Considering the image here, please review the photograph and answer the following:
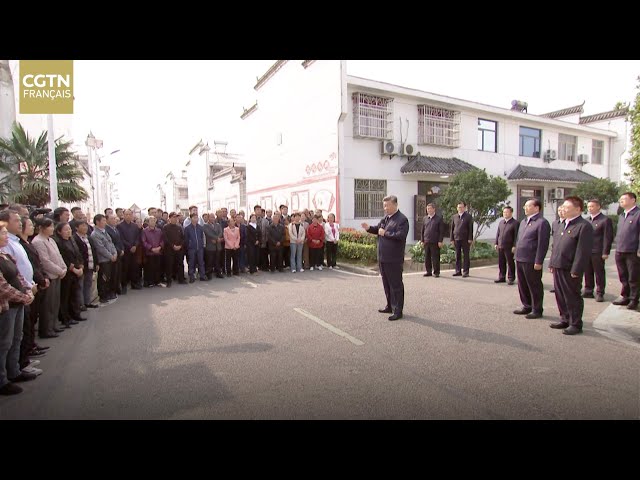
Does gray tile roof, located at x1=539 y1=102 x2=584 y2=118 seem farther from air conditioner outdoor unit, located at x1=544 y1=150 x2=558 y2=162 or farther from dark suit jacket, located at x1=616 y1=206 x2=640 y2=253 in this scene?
dark suit jacket, located at x1=616 y1=206 x2=640 y2=253

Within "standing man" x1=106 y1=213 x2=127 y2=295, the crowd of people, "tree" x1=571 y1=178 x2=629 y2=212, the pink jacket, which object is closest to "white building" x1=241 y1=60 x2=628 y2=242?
"tree" x1=571 y1=178 x2=629 y2=212

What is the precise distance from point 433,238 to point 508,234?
7.39ft

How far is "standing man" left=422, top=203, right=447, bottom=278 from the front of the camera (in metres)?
10.8

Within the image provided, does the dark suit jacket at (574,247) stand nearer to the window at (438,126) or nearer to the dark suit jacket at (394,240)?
the dark suit jacket at (394,240)

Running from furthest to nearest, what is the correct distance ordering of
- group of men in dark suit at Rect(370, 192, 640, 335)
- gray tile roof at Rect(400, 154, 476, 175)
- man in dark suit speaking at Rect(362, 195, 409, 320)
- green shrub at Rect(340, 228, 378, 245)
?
gray tile roof at Rect(400, 154, 476, 175)
green shrub at Rect(340, 228, 378, 245)
man in dark suit speaking at Rect(362, 195, 409, 320)
group of men in dark suit at Rect(370, 192, 640, 335)

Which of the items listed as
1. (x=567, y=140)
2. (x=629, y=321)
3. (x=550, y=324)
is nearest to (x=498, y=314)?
(x=550, y=324)

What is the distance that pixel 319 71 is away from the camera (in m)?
17.1

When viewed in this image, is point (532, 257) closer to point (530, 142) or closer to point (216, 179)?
point (530, 142)

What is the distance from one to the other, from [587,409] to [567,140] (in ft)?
88.0

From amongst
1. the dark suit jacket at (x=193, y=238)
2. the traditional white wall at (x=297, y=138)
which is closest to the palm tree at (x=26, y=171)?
the dark suit jacket at (x=193, y=238)

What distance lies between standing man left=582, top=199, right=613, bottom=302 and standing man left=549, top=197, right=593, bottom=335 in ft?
8.70

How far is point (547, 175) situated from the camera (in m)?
22.3

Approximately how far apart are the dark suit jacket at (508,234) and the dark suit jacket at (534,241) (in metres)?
2.02

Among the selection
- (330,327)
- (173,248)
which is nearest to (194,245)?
(173,248)
